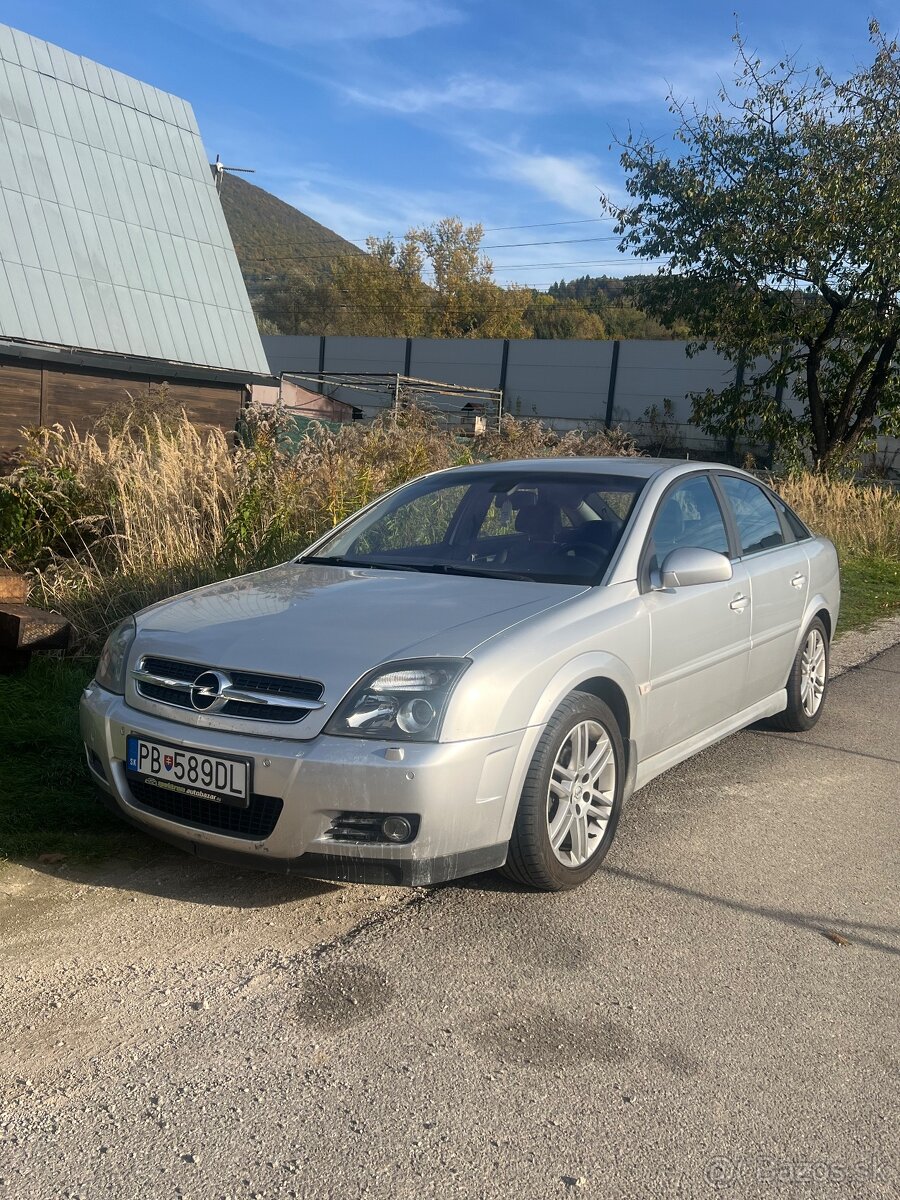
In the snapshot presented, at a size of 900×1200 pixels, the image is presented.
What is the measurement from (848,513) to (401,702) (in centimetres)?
1474

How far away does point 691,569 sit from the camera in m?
4.52

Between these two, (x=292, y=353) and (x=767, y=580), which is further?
(x=292, y=353)

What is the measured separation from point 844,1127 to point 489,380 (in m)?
42.7

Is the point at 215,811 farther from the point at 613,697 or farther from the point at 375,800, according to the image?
the point at 613,697

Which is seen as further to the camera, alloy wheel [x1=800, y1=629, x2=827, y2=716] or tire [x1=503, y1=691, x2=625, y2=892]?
alloy wheel [x1=800, y1=629, x2=827, y2=716]

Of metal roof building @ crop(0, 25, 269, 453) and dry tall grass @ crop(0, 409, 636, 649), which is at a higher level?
metal roof building @ crop(0, 25, 269, 453)

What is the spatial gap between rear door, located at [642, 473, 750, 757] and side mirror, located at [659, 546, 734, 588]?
74mm

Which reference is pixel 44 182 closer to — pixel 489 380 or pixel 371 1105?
pixel 371 1105

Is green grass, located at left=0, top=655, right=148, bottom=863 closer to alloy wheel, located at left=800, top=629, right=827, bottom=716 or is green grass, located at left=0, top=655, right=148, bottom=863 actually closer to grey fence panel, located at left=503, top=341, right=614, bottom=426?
alloy wheel, located at left=800, top=629, right=827, bottom=716

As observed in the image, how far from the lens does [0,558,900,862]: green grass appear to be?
4262 millimetres

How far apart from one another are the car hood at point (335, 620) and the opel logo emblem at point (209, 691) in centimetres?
5

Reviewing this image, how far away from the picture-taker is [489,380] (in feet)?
145

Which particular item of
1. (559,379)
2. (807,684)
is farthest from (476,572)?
(559,379)

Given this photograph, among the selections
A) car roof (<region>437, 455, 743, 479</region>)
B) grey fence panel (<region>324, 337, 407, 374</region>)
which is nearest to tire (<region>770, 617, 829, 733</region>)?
car roof (<region>437, 455, 743, 479</region>)
